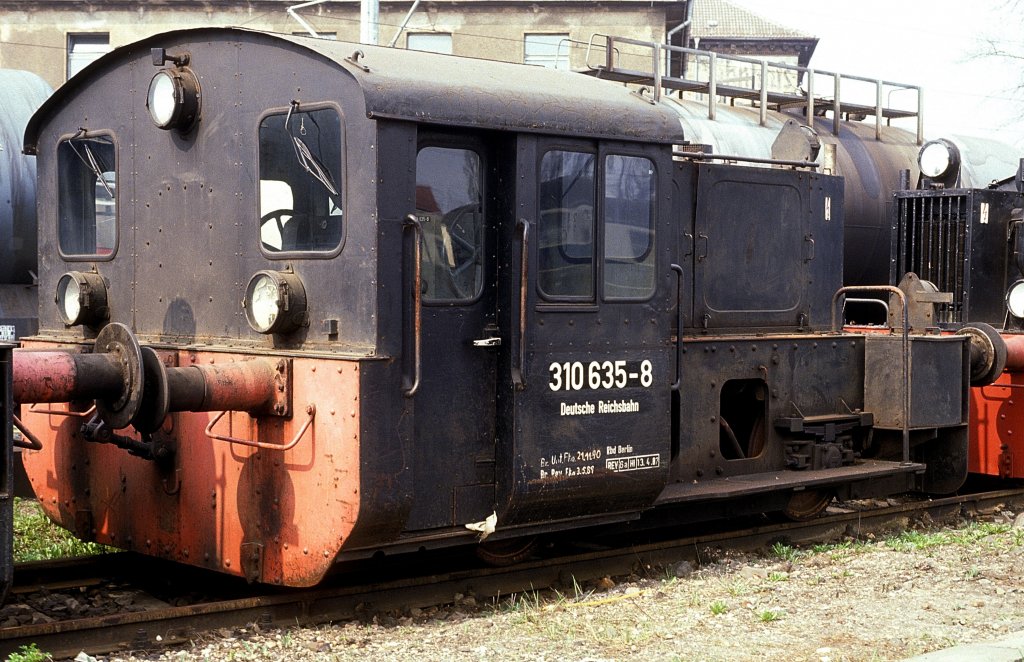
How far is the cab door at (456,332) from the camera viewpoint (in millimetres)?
6141

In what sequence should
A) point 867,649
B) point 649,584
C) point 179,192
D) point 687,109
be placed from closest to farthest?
point 867,649
point 179,192
point 649,584
point 687,109

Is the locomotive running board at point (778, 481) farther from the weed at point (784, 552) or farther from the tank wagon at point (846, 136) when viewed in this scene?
the tank wagon at point (846, 136)

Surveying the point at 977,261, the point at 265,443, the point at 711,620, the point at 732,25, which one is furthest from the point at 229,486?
the point at 732,25

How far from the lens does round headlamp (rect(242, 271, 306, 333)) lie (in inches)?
237

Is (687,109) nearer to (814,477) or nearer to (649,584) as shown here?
(814,477)

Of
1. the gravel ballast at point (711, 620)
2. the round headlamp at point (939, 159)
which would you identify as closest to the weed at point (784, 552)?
the gravel ballast at point (711, 620)

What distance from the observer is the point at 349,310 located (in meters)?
5.93

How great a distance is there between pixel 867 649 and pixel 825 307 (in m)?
3.91

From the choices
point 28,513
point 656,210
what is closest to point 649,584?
point 656,210

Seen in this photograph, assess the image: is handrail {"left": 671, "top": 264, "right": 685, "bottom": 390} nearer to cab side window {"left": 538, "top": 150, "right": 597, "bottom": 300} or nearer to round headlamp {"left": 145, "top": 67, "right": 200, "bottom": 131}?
cab side window {"left": 538, "top": 150, "right": 597, "bottom": 300}

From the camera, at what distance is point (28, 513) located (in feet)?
30.0

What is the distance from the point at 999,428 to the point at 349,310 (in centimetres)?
651

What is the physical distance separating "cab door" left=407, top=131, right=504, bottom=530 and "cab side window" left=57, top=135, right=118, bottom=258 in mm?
2201

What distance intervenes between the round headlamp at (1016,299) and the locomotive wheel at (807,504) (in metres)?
2.63
